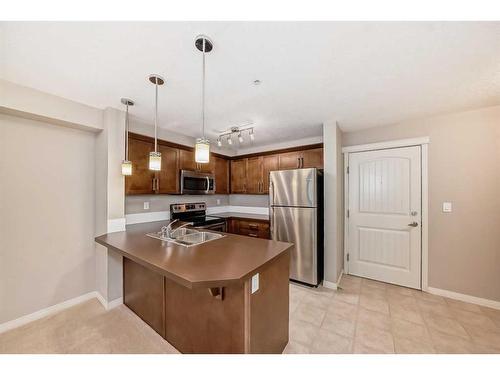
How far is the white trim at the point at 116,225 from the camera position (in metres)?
2.24

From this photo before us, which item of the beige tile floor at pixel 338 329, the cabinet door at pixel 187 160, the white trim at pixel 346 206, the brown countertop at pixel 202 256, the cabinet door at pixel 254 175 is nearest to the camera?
the brown countertop at pixel 202 256

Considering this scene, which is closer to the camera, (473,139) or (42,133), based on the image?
(42,133)

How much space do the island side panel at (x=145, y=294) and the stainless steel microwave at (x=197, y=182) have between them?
1.36m

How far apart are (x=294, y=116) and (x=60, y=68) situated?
2.34 metres

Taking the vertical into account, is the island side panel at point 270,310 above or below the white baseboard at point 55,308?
above

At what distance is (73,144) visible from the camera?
2.31 meters

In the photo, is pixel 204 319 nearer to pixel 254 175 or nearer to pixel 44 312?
pixel 44 312

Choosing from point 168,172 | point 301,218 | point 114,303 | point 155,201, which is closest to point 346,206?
point 301,218

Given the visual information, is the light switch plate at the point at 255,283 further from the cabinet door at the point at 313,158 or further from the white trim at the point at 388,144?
the white trim at the point at 388,144

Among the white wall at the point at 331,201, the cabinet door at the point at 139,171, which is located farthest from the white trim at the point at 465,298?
the cabinet door at the point at 139,171

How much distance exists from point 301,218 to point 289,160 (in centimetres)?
118

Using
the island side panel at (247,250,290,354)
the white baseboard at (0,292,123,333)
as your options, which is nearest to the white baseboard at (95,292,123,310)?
the white baseboard at (0,292,123,333)
